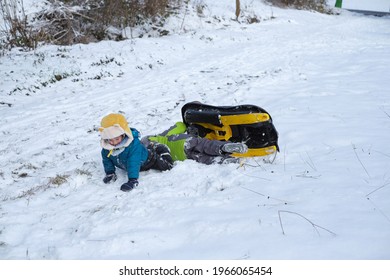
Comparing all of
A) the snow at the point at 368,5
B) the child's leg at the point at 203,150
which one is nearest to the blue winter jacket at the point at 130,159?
the child's leg at the point at 203,150

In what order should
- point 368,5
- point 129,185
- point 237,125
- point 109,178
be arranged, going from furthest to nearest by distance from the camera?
point 368,5
point 237,125
point 109,178
point 129,185

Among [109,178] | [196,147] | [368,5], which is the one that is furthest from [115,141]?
[368,5]

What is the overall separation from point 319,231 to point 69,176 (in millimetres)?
2806

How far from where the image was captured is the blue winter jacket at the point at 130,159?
12.2 feet

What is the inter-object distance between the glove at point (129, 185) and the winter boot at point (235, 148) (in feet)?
3.43

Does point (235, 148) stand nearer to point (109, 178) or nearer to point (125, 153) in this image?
point (125, 153)

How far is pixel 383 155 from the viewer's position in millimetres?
3607

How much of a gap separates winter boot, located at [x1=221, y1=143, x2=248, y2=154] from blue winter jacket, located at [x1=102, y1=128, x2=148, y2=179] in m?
0.91

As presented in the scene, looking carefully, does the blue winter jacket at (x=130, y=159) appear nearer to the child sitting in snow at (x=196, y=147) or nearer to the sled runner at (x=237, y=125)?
the child sitting in snow at (x=196, y=147)

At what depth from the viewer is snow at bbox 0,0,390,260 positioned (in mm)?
2516

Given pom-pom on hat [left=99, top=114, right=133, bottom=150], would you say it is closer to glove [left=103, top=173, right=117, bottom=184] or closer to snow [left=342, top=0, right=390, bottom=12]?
glove [left=103, top=173, right=117, bottom=184]

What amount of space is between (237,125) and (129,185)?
1533mm

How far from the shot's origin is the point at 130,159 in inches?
147

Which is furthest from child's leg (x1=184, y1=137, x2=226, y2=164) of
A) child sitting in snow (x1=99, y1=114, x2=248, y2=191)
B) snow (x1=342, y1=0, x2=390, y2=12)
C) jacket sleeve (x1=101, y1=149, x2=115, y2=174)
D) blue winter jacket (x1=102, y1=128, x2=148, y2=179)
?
snow (x1=342, y1=0, x2=390, y2=12)
